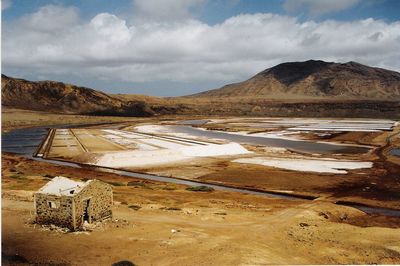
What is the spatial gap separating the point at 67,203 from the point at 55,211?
912mm

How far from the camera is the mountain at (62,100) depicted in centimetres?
17825

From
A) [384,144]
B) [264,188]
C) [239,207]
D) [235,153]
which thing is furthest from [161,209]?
[384,144]

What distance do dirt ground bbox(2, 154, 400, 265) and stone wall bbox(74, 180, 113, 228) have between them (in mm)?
710

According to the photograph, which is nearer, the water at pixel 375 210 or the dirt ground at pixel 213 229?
the dirt ground at pixel 213 229

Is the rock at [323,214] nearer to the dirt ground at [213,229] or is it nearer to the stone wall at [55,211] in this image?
the dirt ground at [213,229]

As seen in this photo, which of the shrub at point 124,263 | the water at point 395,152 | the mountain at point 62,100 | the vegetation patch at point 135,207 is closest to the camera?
the shrub at point 124,263

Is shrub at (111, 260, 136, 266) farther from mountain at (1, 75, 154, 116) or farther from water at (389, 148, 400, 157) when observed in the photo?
mountain at (1, 75, 154, 116)

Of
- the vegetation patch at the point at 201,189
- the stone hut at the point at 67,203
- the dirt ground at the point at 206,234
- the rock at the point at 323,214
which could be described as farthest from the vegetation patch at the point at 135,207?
the rock at the point at 323,214

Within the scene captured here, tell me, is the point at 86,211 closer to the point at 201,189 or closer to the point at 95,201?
the point at 95,201

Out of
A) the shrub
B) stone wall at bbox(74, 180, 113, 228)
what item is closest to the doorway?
stone wall at bbox(74, 180, 113, 228)

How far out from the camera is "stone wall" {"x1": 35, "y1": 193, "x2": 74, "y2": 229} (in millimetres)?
22625

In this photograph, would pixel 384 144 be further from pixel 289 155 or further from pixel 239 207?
pixel 239 207

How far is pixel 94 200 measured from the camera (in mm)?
23766

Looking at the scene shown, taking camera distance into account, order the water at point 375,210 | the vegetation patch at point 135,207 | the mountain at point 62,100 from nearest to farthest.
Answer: the vegetation patch at point 135,207 < the water at point 375,210 < the mountain at point 62,100
